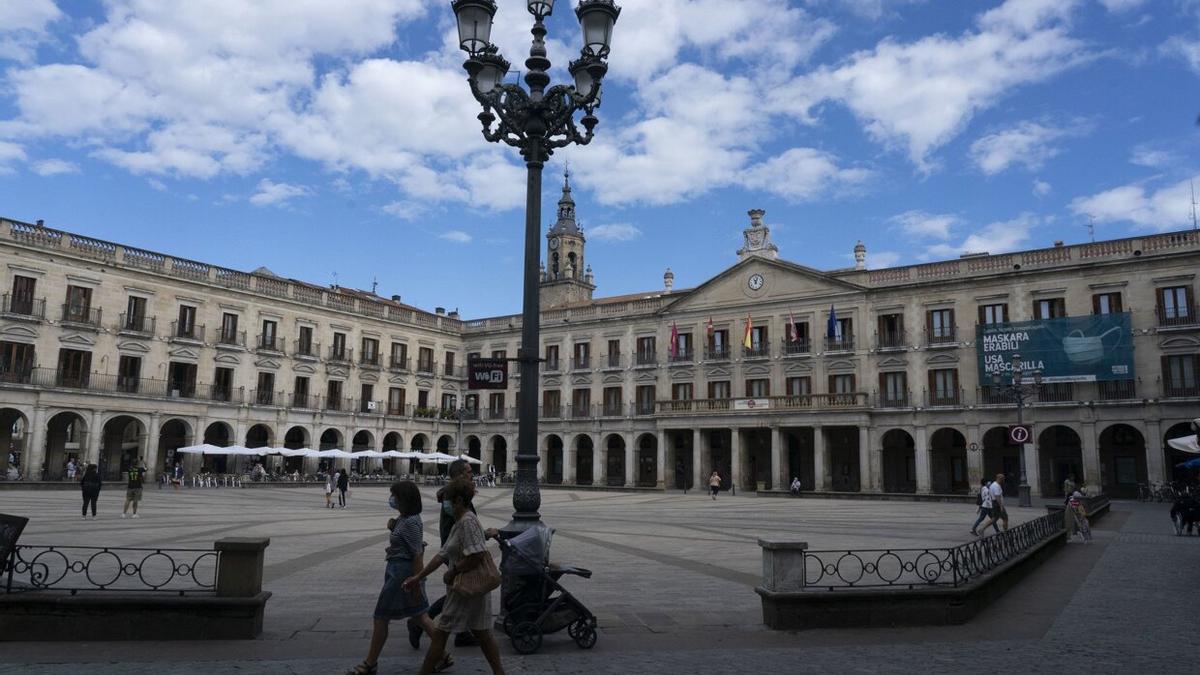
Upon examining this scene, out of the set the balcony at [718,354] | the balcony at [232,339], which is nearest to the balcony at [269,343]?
the balcony at [232,339]

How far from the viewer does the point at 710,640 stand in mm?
8555

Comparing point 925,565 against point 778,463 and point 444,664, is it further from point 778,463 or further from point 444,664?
point 778,463

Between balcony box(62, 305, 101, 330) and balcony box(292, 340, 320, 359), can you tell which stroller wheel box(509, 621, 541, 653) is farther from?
balcony box(292, 340, 320, 359)

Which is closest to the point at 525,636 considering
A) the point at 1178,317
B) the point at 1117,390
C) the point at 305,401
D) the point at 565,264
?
the point at 1117,390

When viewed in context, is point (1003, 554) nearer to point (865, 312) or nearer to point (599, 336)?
point (865, 312)

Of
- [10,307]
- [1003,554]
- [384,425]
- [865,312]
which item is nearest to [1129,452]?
[865,312]

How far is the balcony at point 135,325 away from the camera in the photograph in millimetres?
44219

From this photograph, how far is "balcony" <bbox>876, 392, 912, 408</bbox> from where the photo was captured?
45.7 m

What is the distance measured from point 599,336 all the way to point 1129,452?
31.8m

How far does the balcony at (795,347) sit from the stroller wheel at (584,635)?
42382mm

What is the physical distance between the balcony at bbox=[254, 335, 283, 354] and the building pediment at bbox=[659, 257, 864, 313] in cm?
2435

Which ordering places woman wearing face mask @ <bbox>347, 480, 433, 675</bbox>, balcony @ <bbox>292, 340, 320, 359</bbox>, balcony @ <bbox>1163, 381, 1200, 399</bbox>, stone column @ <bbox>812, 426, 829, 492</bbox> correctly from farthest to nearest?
balcony @ <bbox>292, 340, 320, 359</bbox>, stone column @ <bbox>812, 426, 829, 492</bbox>, balcony @ <bbox>1163, 381, 1200, 399</bbox>, woman wearing face mask @ <bbox>347, 480, 433, 675</bbox>

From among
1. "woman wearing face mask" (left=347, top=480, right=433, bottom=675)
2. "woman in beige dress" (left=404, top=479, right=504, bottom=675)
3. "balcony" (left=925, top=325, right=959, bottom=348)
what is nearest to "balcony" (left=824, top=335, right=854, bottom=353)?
"balcony" (left=925, top=325, right=959, bottom=348)

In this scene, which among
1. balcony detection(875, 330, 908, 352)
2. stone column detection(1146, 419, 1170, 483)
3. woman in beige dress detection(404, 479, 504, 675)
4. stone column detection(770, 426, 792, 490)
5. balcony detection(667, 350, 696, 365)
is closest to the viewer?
woman in beige dress detection(404, 479, 504, 675)
